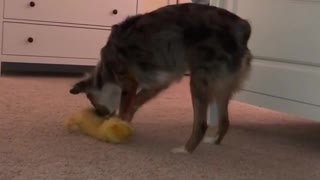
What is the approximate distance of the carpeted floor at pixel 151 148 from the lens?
1317 millimetres

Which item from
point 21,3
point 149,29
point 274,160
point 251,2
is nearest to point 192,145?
point 274,160

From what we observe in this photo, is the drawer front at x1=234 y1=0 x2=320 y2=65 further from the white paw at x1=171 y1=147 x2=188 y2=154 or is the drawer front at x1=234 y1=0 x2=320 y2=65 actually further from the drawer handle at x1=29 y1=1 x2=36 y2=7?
the drawer handle at x1=29 y1=1 x2=36 y2=7

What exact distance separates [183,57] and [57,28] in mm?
1700

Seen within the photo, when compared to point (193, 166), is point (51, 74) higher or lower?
Answer: lower

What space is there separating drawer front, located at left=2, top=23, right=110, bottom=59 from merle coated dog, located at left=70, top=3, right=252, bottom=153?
55.2 inches

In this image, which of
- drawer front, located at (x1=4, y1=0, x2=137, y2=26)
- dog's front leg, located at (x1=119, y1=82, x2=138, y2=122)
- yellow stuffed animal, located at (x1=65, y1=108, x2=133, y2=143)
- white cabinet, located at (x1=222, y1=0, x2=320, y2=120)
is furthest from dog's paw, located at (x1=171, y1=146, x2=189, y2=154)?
drawer front, located at (x1=4, y1=0, x2=137, y2=26)

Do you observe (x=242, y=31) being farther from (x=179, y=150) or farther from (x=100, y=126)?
(x=100, y=126)

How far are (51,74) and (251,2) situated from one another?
1.74 meters

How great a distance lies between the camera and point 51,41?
10.4ft

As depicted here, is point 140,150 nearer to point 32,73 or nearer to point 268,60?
point 268,60

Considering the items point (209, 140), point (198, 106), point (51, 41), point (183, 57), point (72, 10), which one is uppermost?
point (183, 57)

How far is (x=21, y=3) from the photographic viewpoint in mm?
3039

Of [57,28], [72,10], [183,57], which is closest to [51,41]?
[57,28]

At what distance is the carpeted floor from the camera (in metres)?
1.32
